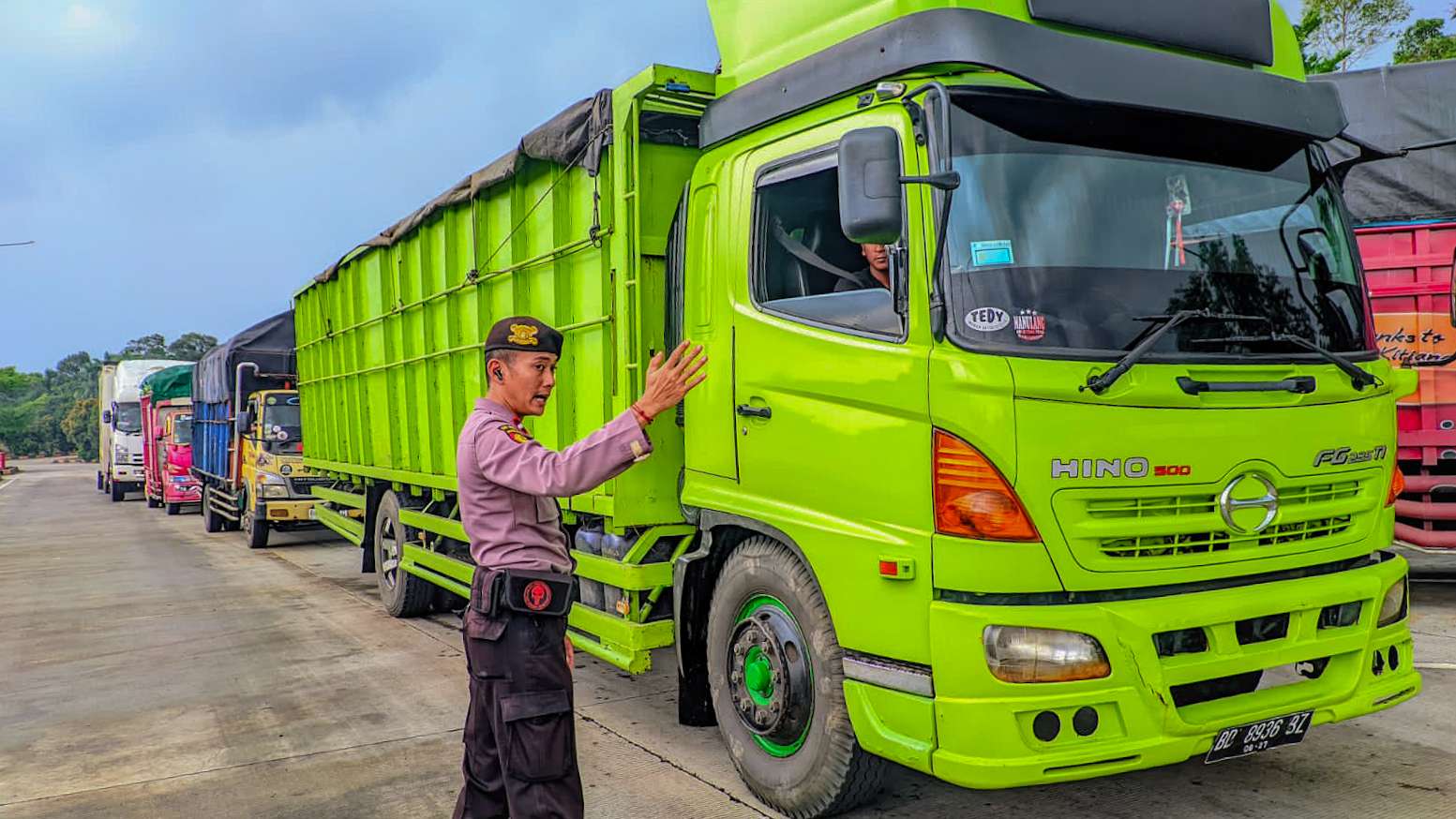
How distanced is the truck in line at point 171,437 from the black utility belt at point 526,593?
19492 mm

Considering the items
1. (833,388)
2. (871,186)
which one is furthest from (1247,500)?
(871,186)

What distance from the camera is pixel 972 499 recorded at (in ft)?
10.0

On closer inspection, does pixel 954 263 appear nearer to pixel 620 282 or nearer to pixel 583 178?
pixel 620 282

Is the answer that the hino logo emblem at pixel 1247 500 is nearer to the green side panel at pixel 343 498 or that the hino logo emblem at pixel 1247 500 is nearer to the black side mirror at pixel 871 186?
the black side mirror at pixel 871 186

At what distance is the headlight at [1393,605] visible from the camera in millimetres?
3543

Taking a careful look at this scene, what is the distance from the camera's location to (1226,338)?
127 inches

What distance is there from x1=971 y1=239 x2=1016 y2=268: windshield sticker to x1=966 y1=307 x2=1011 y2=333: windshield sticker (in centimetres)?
15

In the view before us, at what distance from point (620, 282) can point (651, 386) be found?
5.66 feet

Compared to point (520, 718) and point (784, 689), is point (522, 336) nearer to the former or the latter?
point (520, 718)

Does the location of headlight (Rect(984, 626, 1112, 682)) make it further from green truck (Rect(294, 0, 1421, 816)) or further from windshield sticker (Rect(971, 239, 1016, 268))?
windshield sticker (Rect(971, 239, 1016, 268))

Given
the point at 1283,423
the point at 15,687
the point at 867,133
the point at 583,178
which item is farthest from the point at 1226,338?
the point at 15,687

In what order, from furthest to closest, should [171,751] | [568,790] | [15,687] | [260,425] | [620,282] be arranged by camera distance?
[260,425]
[15,687]
[171,751]
[620,282]
[568,790]

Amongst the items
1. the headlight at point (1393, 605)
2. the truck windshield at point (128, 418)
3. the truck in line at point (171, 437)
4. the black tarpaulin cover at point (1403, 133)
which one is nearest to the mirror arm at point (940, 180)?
the headlight at point (1393, 605)

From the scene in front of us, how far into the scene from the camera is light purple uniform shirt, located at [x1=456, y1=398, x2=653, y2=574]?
2.85 m
